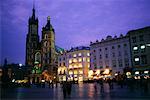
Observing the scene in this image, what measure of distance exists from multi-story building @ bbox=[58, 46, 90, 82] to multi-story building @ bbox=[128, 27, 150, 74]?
30.9m

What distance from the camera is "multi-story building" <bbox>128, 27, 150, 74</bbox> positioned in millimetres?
61469

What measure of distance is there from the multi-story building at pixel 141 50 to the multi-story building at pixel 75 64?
102ft

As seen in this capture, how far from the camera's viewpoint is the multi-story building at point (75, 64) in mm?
94125

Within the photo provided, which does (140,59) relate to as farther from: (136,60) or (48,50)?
(48,50)

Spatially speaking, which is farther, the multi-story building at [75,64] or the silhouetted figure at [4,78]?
the multi-story building at [75,64]

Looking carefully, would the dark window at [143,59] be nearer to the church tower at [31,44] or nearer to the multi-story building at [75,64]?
the multi-story building at [75,64]

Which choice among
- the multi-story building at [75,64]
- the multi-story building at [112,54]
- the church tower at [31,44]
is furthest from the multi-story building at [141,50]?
the church tower at [31,44]

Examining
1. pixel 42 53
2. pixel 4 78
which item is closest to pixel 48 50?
pixel 42 53

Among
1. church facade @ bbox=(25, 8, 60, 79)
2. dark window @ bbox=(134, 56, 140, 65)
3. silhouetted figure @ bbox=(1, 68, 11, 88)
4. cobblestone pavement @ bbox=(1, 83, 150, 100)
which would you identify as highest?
church facade @ bbox=(25, 8, 60, 79)

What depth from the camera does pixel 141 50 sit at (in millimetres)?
63062

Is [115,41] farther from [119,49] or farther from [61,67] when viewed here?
[61,67]

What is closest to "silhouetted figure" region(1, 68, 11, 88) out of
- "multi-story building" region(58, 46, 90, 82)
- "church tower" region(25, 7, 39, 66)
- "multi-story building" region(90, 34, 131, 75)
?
"multi-story building" region(90, 34, 131, 75)

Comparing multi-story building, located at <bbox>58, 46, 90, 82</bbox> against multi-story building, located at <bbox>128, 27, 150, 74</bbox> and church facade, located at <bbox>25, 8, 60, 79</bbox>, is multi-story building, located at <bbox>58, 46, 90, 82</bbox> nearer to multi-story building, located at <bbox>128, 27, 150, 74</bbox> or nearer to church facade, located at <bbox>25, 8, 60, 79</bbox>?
church facade, located at <bbox>25, 8, 60, 79</bbox>

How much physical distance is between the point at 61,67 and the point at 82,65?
1291 centimetres
